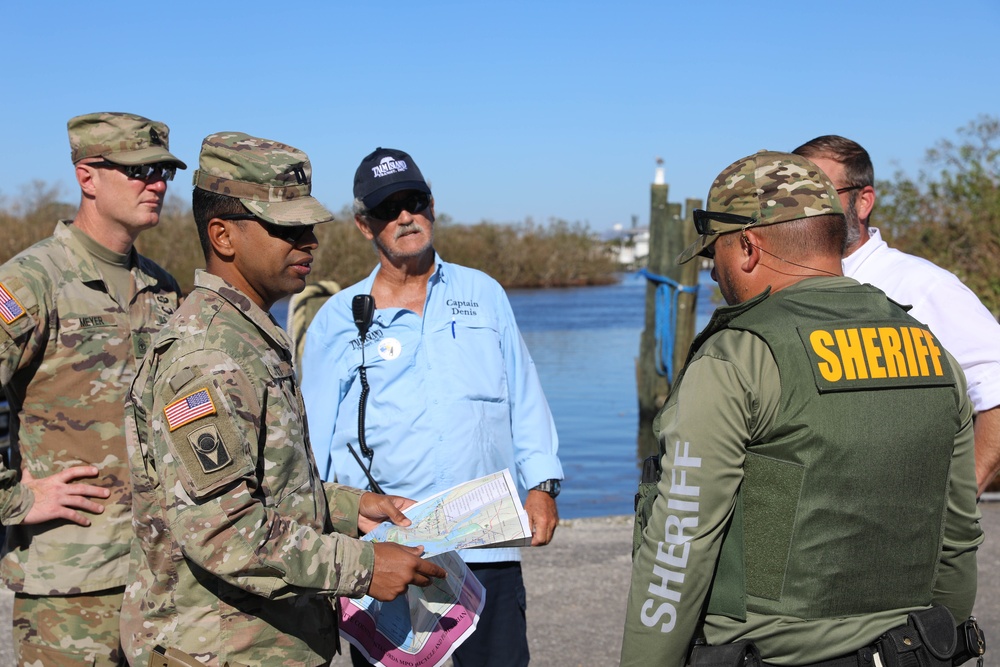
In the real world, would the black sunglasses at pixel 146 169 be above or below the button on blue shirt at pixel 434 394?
above

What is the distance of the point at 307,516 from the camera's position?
247 cm

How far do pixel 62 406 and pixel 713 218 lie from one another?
223 cm

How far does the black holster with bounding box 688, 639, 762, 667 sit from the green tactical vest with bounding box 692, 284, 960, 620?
7cm

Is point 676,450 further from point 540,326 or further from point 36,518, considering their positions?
point 540,326

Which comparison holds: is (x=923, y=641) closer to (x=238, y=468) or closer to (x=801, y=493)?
(x=801, y=493)

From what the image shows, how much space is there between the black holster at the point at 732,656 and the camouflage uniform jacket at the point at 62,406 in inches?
78.6

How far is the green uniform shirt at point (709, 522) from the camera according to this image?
212 centimetres

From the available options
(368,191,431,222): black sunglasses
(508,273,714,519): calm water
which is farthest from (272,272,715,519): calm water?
(368,191,431,222): black sunglasses

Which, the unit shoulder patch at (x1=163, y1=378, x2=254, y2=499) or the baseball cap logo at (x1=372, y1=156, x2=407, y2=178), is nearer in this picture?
the unit shoulder patch at (x1=163, y1=378, x2=254, y2=499)

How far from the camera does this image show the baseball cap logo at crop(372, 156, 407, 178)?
148 inches

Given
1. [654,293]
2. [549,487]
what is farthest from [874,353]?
[654,293]

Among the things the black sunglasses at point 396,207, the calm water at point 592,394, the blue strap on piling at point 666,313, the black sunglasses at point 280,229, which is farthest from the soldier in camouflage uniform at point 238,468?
the blue strap on piling at point 666,313

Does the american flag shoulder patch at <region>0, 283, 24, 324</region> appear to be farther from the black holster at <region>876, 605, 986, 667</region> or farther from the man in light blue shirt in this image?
the black holster at <region>876, 605, 986, 667</region>

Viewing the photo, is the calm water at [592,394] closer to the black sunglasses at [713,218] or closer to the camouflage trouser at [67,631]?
the camouflage trouser at [67,631]
